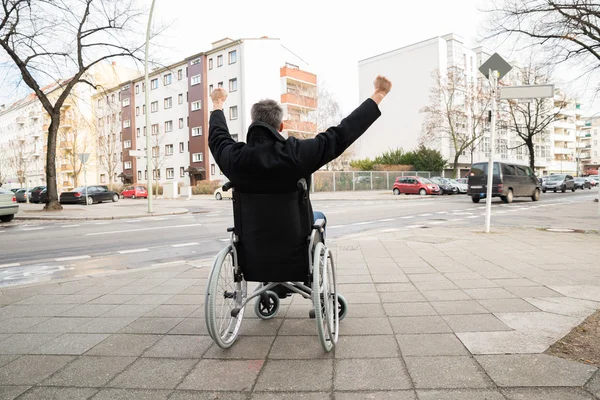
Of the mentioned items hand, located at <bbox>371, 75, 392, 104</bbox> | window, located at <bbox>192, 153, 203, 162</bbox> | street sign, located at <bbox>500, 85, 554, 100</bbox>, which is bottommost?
hand, located at <bbox>371, 75, 392, 104</bbox>

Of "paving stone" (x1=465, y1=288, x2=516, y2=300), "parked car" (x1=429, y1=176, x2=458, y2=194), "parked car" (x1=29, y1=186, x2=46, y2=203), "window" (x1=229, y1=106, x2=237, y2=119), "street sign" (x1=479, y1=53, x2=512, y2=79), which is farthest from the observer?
"window" (x1=229, y1=106, x2=237, y2=119)

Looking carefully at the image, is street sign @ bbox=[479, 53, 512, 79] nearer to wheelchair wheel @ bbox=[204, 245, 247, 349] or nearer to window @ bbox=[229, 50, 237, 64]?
wheelchair wheel @ bbox=[204, 245, 247, 349]

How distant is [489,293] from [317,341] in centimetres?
206

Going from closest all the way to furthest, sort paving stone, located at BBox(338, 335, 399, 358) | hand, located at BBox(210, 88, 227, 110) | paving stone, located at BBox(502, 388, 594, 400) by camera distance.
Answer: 1. paving stone, located at BBox(502, 388, 594, 400)
2. paving stone, located at BBox(338, 335, 399, 358)
3. hand, located at BBox(210, 88, 227, 110)

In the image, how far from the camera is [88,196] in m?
33.3

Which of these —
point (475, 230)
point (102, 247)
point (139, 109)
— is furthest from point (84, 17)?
point (139, 109)

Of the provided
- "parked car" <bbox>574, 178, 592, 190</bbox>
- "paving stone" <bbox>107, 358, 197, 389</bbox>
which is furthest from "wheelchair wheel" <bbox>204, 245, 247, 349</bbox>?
"parked car" <bbox>574, 178, 592, 190</bbox>

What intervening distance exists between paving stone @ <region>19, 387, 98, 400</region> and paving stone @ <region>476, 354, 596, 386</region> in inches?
86.9

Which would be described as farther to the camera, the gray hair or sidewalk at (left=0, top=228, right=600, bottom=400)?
the gray hair

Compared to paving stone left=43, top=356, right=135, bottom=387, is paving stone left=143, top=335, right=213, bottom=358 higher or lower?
lower

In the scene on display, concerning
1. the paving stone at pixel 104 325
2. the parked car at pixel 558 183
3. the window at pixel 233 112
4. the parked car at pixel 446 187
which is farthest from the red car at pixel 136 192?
the paving stone at pixel 104 325

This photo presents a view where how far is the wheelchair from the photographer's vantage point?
2791 mm

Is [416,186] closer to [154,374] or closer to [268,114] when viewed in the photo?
[268,114]

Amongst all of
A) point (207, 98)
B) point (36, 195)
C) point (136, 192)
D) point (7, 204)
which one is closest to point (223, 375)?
point (7, 204)
